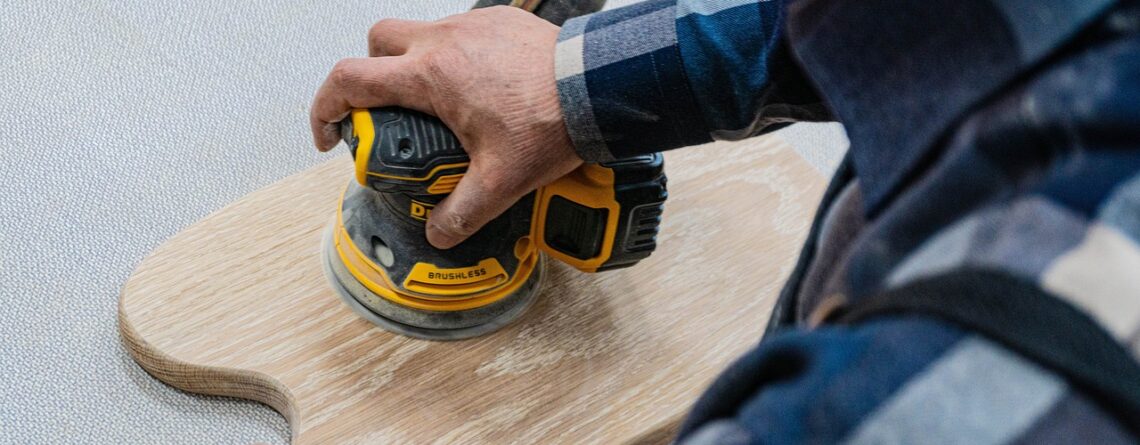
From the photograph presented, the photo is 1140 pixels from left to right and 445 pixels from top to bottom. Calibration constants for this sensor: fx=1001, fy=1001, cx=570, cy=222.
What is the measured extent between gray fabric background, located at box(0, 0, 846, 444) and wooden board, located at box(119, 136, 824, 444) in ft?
0.22

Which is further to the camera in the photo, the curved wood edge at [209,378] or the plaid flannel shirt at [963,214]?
the curved wood edge at [209,378]

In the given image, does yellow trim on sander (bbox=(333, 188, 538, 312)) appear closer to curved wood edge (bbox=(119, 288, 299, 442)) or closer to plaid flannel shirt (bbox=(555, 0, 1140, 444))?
curved wood edge (bbox=(119, 288, 299, 442))

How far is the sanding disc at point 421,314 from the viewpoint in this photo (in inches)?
42.9

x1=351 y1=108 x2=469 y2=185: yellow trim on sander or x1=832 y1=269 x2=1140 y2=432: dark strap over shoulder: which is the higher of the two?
x1=832 y1=269 x2=1140 y2=432: dark strap over shoulder

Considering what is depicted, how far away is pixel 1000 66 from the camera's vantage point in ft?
1.33

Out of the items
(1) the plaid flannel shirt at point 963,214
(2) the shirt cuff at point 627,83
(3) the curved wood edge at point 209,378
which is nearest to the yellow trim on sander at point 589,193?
(2) the shirt cuff at point 627,83

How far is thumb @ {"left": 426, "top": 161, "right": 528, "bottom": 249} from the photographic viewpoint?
889mm

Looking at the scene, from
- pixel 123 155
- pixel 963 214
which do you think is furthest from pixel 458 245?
pixel 963 214

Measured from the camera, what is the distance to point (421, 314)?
109 centimetres

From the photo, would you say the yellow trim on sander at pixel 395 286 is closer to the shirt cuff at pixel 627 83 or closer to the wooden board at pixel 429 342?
the wooden board at pixel 429 342

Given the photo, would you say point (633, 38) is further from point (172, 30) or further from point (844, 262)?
point (172, 30)

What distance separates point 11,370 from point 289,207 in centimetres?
35

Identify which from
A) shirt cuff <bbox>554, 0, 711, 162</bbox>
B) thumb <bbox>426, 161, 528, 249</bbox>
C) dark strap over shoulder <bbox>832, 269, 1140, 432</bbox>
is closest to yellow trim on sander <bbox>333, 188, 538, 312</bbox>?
thumb <bbox>426, 161, 528, 249</bbox>

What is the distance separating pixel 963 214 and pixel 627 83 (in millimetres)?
445
